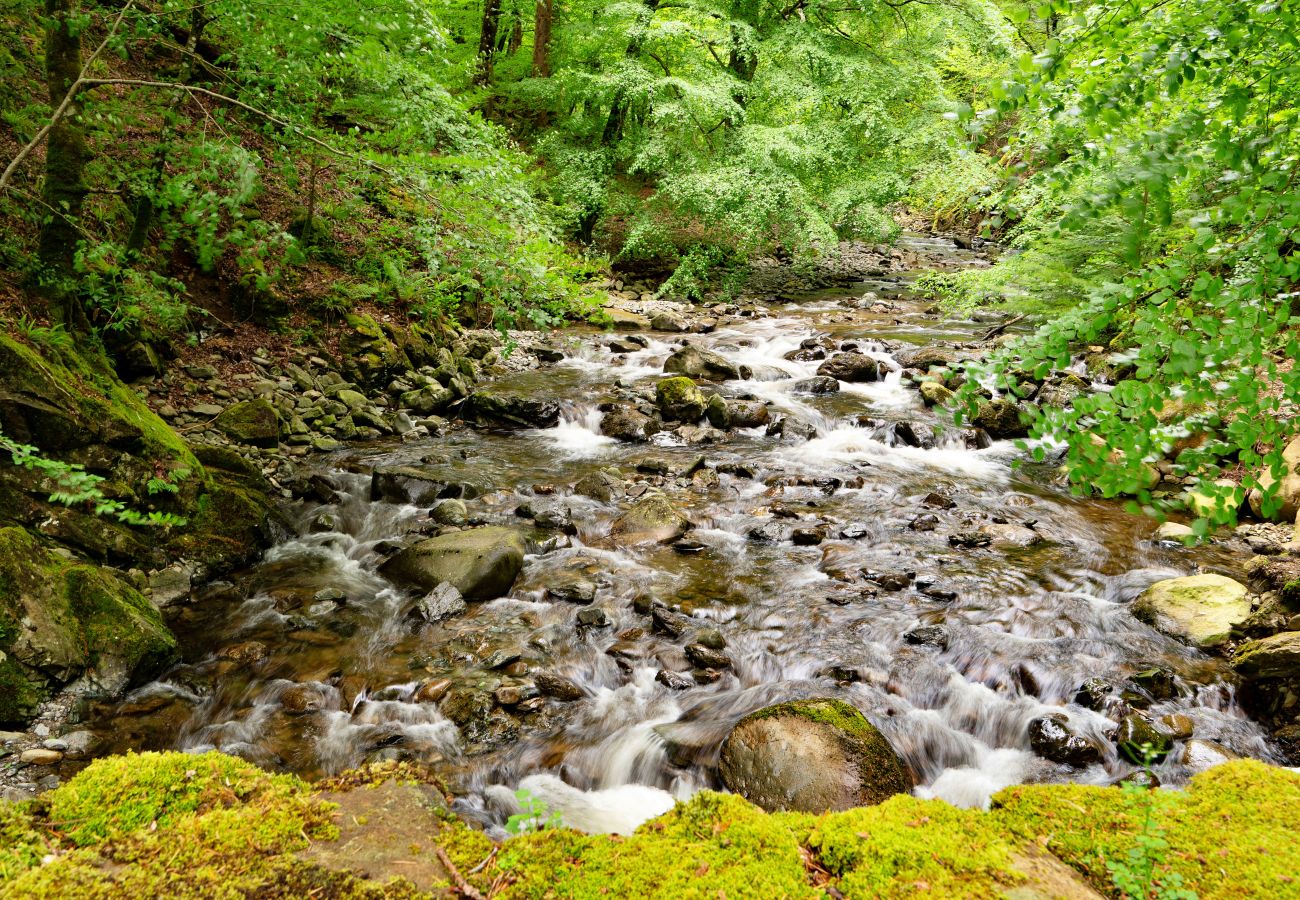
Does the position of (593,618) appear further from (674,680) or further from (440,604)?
(440,604)

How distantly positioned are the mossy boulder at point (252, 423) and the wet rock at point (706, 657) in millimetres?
6334

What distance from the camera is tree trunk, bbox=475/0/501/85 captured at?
18.1 metres

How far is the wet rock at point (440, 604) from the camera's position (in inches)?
247

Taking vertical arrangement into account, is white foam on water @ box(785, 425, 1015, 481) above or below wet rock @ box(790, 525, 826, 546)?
above

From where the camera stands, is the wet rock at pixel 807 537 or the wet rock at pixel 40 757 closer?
the wet rock at pixel 40 757

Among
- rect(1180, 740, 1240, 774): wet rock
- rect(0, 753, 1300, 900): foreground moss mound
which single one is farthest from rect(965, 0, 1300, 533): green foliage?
rect(1180, 740, 1240, 774): wet rock

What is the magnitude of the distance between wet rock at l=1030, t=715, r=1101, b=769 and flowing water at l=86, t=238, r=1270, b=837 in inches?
3.6

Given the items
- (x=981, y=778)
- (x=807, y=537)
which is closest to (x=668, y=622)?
(x=807, y=537)

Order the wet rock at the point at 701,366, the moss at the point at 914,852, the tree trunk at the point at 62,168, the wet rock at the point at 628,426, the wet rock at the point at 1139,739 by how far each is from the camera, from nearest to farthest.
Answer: the moss at the point at 914,852 → the wet rock at the point at 1139,739 → the tree trunk at the point at 62,168 → the wet rock at the point at 628,426 → the wet rock at the point at 701,366

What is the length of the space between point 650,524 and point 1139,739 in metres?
4.98

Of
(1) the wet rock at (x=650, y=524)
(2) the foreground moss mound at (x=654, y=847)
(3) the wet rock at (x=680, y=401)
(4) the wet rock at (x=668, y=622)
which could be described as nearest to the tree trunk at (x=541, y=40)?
(3) the wet rock at (x=680, y=401)

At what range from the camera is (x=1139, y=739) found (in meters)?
4.78

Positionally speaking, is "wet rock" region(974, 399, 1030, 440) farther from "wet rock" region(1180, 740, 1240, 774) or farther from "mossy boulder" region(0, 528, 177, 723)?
"mossy boulder" region(0, 528, 177, 723)

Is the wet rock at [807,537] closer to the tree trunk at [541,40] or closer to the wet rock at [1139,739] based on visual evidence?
the wet rock at [1139,739]
